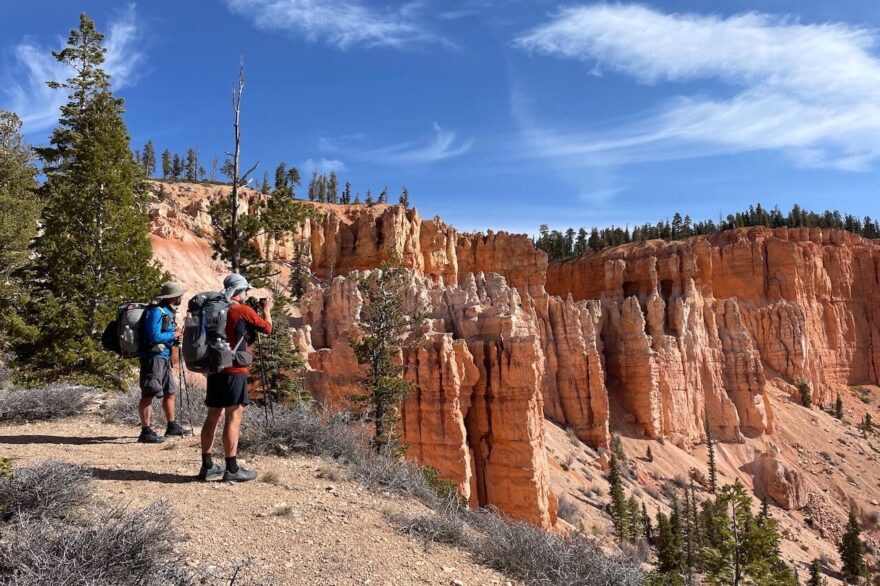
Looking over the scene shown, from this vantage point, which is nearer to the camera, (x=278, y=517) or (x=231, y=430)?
(x=278, y=517)

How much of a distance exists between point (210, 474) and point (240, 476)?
0.31 metres

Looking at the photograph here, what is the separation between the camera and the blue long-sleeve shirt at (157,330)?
7586 millimetres

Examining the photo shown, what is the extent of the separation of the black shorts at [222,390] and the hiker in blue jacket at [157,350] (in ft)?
6.49

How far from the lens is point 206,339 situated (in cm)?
593

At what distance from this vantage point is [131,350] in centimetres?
748

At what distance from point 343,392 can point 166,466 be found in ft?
53.1

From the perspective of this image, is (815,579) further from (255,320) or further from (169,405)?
(255,320)

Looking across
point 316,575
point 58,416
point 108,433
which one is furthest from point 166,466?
point 58,416

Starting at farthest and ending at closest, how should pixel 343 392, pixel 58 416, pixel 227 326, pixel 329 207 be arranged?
pixel 329 207, pixel 343 392, pixel 58 416, pixel 227 326

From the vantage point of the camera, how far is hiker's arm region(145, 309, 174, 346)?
7.58 m

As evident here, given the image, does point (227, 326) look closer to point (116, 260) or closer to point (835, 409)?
point (116, 260)

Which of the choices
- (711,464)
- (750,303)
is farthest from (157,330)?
(750,303)

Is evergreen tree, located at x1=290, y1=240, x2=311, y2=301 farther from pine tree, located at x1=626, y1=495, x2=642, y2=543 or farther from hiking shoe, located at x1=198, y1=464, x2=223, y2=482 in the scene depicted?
pine tree, located at x1=626, y1=495, x2=642, y2=543

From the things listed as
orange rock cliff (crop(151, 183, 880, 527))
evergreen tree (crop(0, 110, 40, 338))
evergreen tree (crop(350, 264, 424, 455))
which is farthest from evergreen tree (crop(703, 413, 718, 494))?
evergreen tree (crop(0, 110, 40, 338))
